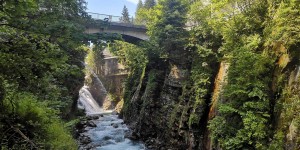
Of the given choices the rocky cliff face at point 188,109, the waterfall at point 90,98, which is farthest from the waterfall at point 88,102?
the rocky cliff face at point 188,109

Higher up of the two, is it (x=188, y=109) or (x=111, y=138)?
(x=188, y=109)

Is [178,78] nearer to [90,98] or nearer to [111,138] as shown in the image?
[111,138]

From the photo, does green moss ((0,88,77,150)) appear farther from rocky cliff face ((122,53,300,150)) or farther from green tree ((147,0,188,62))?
green tree ((147,0,188,62))

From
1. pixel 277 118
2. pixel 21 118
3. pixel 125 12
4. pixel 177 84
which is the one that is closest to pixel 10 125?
pixel 21 118

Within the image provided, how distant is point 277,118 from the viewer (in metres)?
8.64

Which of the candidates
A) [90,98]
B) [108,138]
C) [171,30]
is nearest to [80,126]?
[108,138]

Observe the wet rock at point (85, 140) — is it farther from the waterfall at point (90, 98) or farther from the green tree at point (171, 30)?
the waterfall at point (90, 98)

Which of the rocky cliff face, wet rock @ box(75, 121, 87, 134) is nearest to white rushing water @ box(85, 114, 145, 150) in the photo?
wet rock @ box(75, 121, 87, 134)

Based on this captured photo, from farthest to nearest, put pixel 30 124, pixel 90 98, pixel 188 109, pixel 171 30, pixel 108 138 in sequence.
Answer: pixel 90 98, pixel 108 138, pixel 171 30, pixel 188 109, pixel 30 124

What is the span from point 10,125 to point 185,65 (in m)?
13.3

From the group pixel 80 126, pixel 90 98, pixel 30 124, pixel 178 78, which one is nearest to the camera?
pixel 30 124

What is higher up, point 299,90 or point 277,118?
point 299,90

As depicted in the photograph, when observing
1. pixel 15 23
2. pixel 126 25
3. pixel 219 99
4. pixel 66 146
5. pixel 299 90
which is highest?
pixel 126 25

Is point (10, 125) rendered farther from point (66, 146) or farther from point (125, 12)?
point (125, 12)
